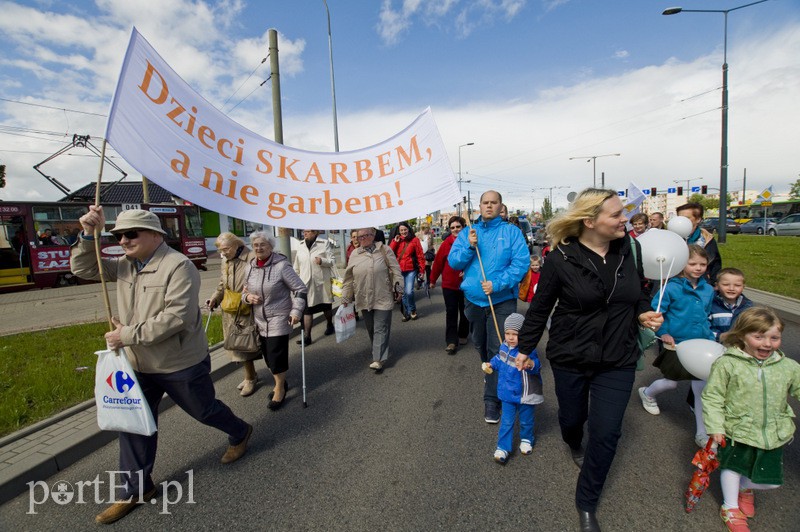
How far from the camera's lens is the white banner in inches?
104

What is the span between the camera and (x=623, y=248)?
231cm

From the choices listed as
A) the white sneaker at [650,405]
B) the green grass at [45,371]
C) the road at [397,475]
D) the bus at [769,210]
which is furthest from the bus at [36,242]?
the bus at [769,210]

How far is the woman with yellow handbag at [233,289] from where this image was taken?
13.3 ft

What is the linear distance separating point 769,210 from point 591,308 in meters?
51.5

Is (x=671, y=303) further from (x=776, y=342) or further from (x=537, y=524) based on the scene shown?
(x=537, y=524)

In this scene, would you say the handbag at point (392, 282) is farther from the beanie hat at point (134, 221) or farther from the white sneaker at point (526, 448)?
the beanie hat at point (134, 221)

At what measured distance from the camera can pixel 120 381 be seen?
249cm

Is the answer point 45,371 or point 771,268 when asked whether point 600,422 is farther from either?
point 771,268

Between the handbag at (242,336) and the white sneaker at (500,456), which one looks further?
the handbag at (242,336)

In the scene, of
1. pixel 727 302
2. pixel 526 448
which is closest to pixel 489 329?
pixel 526 448

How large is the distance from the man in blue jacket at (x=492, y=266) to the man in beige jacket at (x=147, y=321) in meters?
2.09

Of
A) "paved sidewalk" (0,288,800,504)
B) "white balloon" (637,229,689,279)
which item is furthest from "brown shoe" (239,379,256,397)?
"white balloon" (637,229,689,279)

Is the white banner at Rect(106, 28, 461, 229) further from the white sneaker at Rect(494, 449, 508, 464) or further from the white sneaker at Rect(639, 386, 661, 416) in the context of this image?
the white sneaker at Rect(639, 386, 661, 416)

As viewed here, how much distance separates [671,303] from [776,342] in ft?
3.85
